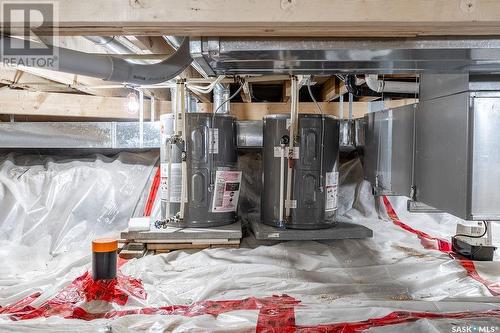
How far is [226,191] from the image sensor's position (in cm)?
278

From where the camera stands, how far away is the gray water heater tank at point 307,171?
8.68 ft

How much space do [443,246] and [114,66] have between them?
2438mm

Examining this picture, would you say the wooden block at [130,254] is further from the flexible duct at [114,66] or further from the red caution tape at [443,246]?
the red caution tape at [443,246]

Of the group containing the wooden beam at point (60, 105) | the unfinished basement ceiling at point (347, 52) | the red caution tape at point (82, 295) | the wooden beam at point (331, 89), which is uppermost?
the wooden beam at point (331, 89)

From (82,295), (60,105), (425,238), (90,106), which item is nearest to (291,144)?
(425,238)

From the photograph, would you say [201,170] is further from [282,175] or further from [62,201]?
[62,201]

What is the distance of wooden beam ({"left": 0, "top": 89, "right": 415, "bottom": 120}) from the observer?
2.98 m

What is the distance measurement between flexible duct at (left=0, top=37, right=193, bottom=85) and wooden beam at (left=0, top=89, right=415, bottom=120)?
6.61 ft

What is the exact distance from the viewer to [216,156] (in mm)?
2734

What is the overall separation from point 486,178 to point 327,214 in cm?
140

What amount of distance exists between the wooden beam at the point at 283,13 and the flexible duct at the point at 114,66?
166mm

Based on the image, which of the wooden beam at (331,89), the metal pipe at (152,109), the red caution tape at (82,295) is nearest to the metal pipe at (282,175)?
the wooden beam at (331,89)

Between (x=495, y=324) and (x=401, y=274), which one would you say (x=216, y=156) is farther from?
(x=495, y=324)

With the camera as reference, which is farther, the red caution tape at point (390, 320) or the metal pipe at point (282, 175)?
the metal pipe at point (282, 175)
